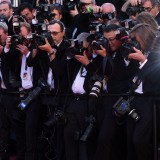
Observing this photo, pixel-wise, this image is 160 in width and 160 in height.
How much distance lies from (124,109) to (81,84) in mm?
888

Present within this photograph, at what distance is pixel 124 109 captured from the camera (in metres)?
6.30

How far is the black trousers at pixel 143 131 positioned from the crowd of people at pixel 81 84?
0.01 meters

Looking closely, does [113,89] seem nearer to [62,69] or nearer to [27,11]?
[62,69]

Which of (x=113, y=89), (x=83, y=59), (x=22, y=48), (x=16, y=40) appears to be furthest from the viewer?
(x=22, y=48)

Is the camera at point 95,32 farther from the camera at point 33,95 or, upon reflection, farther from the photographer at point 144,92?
the camera at point 33,95

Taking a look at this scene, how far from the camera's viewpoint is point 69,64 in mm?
7102

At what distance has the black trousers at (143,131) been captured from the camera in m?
6.12

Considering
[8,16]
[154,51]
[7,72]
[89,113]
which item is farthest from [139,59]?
[8,16]

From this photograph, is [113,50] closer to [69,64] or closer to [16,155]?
[69,64]

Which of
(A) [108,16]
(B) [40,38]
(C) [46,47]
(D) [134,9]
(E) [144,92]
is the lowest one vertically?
(E) [144,92]

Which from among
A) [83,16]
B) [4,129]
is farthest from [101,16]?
[4,129]

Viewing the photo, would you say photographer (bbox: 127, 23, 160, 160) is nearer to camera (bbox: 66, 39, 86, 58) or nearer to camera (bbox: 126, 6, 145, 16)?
camera (bbox: 66, 39, 86, 58)

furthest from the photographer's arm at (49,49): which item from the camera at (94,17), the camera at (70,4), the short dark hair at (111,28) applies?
the camera at (70,4)

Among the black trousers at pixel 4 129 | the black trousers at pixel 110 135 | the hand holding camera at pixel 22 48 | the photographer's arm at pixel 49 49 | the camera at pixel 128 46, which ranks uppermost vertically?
the camera at pixel 128 46
